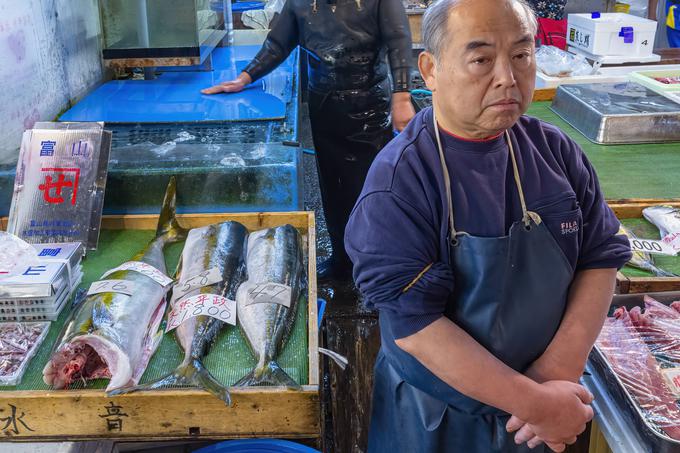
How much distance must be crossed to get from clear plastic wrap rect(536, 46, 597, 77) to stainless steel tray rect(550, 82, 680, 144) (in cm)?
67

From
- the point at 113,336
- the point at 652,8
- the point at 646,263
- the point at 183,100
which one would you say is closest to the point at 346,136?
the point at 183,100

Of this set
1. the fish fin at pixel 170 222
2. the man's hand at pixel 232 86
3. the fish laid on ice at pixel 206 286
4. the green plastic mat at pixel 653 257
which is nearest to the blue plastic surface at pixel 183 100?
the man's hand at pixel 232 86

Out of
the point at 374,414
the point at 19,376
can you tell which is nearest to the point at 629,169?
the point at 374,414

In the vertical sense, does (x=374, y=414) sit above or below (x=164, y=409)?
below

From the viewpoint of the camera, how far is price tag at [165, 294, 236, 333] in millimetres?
2094

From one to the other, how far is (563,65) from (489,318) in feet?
12.0

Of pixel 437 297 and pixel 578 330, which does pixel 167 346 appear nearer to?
pixel 437 297

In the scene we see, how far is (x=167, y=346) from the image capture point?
2072mm

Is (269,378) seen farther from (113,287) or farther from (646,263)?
(646,263)

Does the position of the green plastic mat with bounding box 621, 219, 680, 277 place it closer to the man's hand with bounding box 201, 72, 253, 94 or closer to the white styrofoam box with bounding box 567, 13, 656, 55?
the man's hand with bounding box 201, 72, 253, 94

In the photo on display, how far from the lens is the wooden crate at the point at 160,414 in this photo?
1.79 meters

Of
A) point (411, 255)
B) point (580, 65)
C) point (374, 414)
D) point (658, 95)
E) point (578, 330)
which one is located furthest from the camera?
point (580, 65)

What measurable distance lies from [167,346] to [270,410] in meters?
0.46

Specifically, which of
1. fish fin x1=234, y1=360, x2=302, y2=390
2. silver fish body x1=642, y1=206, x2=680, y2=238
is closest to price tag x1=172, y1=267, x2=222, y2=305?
fish fin x1=234, y1=360, x2=302, y2=390
